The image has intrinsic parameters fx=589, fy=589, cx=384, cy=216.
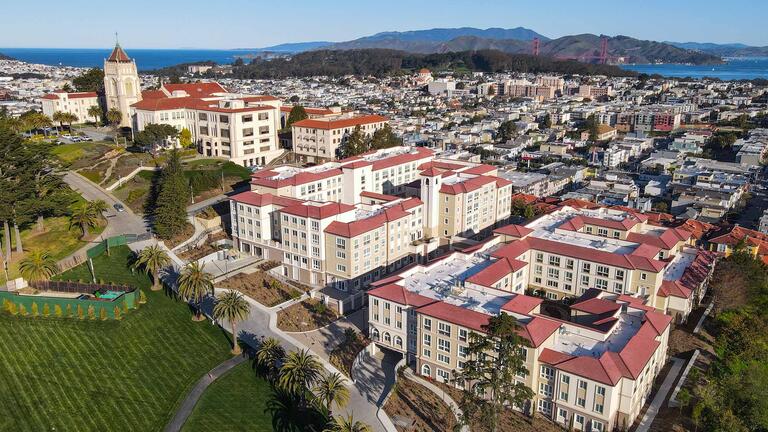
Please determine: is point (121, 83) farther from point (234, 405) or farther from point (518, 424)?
point (518, 424)

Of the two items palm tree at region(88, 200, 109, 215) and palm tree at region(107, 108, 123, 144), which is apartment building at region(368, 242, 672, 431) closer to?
palm tree at region(88, 200, 109, 215)

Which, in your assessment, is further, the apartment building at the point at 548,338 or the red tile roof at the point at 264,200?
the red tile roof at the point at 264,200

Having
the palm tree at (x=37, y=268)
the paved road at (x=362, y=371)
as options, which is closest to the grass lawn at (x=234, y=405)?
the paved road at (x=362, y=371)

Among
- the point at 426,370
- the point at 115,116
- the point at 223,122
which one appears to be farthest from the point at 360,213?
the point at 115,116

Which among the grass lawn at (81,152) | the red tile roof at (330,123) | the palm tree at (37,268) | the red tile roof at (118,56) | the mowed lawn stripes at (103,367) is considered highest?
the red tile roof at (118,56)

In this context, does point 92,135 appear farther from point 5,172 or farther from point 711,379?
point 711,379

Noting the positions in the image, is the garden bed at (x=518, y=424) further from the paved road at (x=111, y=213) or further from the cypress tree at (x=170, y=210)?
the paved road at (x=111, y=213)

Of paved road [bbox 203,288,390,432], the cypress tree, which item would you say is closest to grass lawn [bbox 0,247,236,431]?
paved road [bbox 203,288,390,432]
